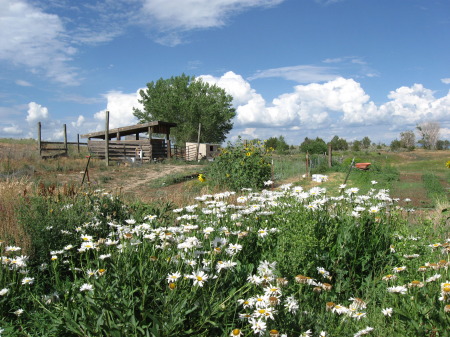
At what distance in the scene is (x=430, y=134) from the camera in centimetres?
4775

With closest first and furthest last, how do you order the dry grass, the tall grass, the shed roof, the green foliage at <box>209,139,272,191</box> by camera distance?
the tall grass < the dry grass < the green foliage at <box>209,139,272,191</box> < the shed roof

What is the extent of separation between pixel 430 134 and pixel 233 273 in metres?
52.4

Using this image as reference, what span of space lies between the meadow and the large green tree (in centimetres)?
3520

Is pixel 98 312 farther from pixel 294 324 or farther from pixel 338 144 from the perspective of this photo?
pixel 338 144

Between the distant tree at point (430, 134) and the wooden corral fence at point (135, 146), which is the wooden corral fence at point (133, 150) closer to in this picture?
the wooden corral fence at point (135, 146)

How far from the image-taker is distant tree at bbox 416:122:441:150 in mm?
47375

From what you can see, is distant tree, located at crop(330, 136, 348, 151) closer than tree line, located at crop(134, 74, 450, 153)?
No

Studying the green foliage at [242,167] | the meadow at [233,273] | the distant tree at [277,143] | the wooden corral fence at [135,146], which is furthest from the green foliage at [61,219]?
the distant tree at [277,143]

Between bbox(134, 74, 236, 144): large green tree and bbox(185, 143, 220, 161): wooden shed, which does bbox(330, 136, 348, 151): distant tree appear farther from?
bbox(185, 143, 220, 161): wooden shed

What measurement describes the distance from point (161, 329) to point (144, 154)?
81.1 ft

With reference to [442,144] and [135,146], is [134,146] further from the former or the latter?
[442,144]

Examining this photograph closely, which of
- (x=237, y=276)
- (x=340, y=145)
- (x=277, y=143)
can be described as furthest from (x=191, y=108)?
(x=237, y=276)

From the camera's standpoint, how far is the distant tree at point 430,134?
155 feet

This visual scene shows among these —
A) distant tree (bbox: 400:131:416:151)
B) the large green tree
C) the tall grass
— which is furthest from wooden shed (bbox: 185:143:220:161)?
distant tree (bbox: 400:131:416:151)
